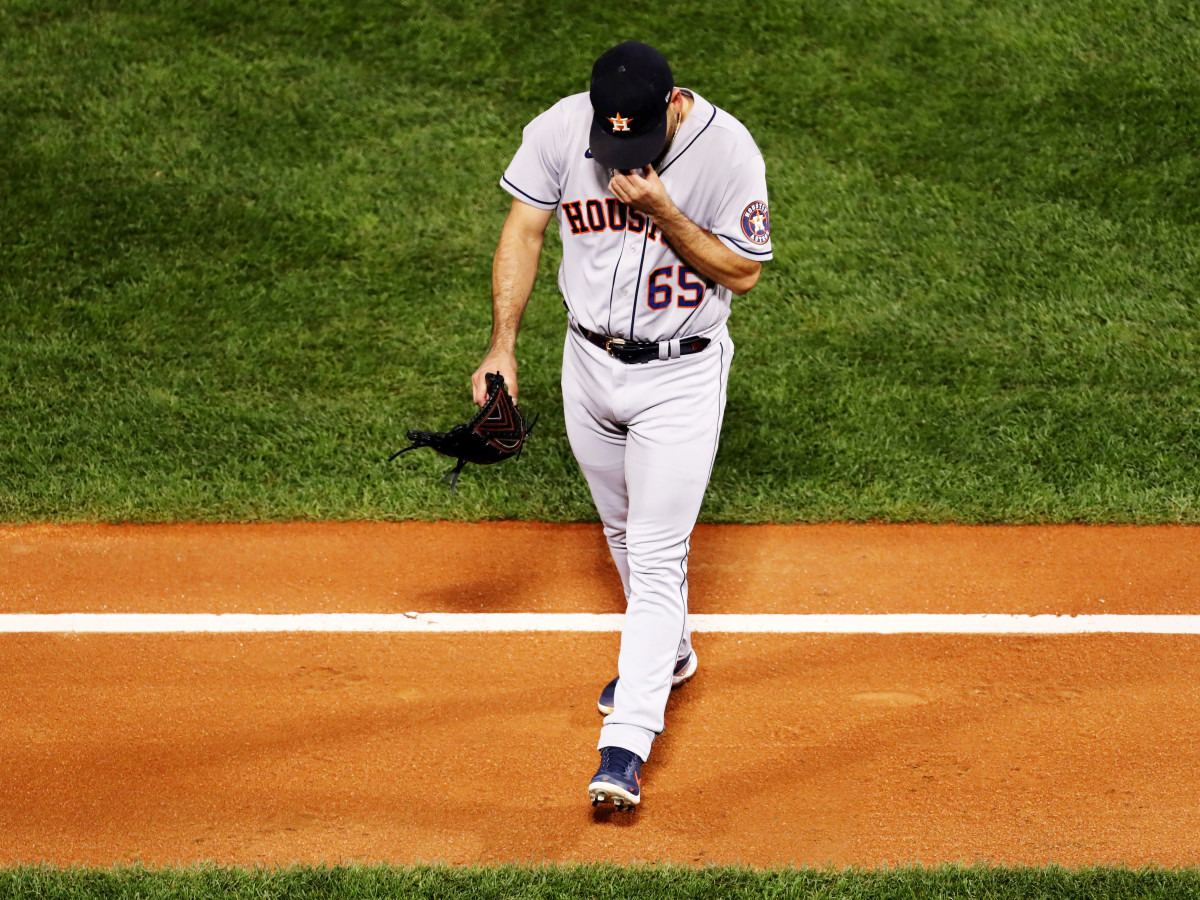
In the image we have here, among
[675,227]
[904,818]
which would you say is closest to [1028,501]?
[904,818]

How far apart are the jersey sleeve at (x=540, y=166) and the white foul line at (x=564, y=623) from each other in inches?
72.9

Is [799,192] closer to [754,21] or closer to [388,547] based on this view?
[754,21]

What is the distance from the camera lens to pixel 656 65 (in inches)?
152

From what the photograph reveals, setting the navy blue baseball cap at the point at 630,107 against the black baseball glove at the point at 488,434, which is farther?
the black baseball glove at the point at 488,434

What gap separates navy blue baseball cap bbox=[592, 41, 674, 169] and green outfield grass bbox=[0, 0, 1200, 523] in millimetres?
2604

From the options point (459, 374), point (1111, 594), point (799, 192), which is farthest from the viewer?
point (799, 192)

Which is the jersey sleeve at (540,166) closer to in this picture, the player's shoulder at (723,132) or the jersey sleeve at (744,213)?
the player's shoulder at (723,132)

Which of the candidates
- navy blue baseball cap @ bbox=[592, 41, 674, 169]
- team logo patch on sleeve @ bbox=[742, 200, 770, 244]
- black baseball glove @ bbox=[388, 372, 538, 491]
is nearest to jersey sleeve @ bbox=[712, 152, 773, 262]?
team logo patch on sleeve @ bbox=[742, 200, 770, 244]

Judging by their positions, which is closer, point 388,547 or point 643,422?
point 643,422

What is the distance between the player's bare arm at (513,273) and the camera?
4.35 m

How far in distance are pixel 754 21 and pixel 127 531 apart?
6.92m

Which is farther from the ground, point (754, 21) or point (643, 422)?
point (754, 21)

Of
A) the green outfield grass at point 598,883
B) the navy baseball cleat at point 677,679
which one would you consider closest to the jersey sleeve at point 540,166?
the navy baseball cleat at point 677,679

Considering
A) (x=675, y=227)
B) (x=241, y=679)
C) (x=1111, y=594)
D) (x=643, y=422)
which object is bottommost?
(x=241, y=679)
